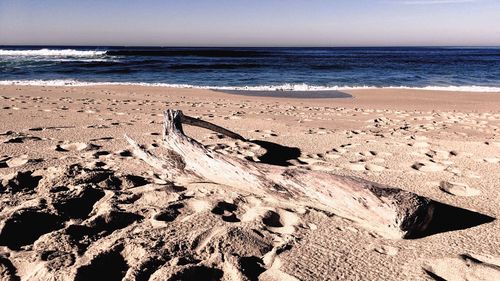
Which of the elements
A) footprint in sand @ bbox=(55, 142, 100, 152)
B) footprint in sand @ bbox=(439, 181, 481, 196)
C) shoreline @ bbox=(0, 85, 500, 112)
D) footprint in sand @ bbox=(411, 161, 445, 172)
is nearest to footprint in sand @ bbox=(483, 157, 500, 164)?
footprint in sand @ bbox=(411, 161, 445, 172)

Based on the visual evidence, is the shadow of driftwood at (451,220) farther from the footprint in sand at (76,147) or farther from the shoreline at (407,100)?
the shoreline at (407,100)

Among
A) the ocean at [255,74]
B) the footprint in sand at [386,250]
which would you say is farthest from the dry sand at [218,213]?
the ocean at [255,74]

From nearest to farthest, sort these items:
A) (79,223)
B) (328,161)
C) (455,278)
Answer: (455,278) < (79,223) < (328,161)

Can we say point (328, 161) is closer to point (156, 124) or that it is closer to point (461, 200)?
point (461, 200)

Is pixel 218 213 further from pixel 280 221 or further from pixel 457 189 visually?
pixel 457 189

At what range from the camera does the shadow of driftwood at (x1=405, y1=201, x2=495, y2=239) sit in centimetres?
247

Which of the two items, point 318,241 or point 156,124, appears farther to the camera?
point 156,124

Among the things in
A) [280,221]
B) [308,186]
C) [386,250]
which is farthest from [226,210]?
[386,250]

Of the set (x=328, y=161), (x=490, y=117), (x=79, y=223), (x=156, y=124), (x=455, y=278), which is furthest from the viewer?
(x=490, y=117)

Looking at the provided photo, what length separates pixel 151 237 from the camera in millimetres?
2262

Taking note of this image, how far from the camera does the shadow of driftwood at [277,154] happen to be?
402 cm

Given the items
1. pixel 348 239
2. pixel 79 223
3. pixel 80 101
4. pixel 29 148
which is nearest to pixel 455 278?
pixel 348 239

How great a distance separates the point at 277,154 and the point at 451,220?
2.01 m

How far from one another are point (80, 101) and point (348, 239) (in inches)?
297
